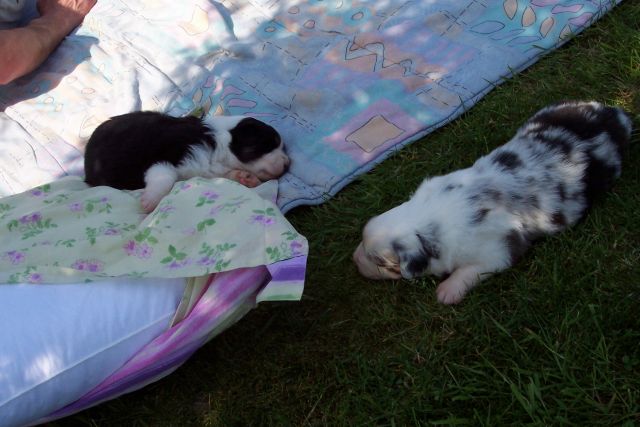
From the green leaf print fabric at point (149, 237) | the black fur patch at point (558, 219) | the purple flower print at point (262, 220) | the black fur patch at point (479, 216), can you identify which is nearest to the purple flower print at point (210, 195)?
the green leaf print fabric at point (149, 237)

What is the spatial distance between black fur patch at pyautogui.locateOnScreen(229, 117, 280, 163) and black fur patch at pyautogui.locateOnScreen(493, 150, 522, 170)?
62.2 inches

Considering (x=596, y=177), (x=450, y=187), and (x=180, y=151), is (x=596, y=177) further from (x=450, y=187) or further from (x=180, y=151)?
(x=180, y=151)

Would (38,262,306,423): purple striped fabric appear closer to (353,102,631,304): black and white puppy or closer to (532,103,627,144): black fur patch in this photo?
(353,102,631,304): black and white puppy

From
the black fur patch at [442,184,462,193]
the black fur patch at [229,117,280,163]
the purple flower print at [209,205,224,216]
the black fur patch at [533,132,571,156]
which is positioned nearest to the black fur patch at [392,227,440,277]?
the black fur patch at [442,184,462,193]

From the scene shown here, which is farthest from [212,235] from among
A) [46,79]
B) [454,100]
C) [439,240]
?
[46,79]

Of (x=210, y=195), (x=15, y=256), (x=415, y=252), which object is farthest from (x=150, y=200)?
(x=415, y=252)

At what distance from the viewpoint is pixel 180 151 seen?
14.7 feet

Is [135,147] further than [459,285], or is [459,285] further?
[135,147]

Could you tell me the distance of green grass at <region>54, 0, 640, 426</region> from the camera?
2.85 metres

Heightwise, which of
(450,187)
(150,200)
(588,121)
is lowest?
(150,200)

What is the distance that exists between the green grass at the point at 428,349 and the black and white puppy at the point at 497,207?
0.33 ft

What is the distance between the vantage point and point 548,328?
10.0 feet

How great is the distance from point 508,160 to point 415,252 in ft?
2.54

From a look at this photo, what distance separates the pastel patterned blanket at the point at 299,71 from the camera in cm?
459
